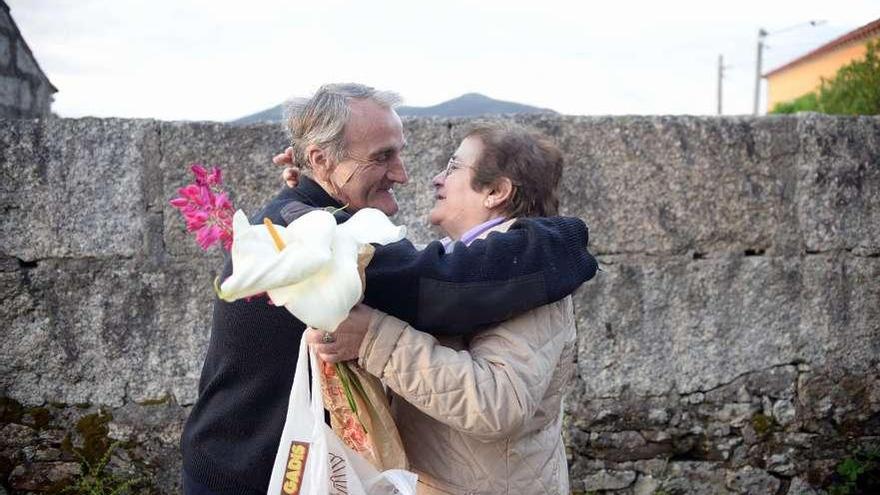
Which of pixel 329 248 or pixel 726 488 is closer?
pixel 329 248

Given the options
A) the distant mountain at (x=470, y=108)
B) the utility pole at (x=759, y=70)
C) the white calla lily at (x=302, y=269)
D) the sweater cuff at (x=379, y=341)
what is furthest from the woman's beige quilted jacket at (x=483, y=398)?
the utility pole at (x=759, y=70)

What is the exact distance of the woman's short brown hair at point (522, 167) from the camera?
2.07 m

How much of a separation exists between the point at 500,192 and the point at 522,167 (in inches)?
3.1

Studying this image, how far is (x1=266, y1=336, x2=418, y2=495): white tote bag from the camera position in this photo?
5.65ft

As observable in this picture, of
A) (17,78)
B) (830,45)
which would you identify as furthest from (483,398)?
(830,45)

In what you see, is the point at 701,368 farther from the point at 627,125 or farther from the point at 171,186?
the point at 171,186

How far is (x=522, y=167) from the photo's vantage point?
2.07 meters

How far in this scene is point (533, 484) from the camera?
191cm

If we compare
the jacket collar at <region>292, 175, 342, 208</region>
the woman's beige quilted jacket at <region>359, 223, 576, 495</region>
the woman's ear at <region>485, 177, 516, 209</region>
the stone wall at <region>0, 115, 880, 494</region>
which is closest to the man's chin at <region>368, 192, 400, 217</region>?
the jacket collar at <region>292, 175, 342, 208</region>

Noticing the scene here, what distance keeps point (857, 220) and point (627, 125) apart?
3.57ft

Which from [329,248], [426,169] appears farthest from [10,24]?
[329,248]

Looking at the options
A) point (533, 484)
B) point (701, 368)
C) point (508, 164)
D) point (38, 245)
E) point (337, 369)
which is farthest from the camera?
point (701, 368)

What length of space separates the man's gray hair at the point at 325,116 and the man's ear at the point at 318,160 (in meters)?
0.01

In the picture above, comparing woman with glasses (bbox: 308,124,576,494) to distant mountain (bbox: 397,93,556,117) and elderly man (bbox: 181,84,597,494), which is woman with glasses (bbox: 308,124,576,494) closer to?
elderly man (bbox: 181,84,597,494)
